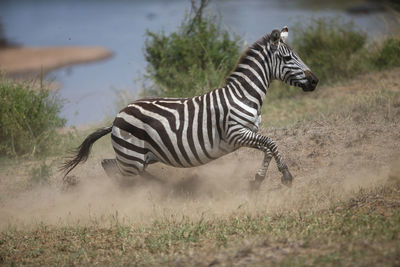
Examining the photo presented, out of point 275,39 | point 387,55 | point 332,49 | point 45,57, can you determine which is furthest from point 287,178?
→ point 45,57

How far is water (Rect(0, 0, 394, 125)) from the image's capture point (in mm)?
18956

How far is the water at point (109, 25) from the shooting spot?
62.2 ft

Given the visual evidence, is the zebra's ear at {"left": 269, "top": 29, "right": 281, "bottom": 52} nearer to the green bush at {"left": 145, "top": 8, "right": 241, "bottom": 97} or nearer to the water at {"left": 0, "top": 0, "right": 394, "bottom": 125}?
the green bush at {"left": 145, "top": 8, "right": 241, "bottom": 97}

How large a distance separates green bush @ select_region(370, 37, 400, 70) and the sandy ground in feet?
61.4

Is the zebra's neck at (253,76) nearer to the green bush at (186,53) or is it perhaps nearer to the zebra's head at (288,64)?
the zebra's head at (288,64)

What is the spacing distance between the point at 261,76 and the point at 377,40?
839 cm

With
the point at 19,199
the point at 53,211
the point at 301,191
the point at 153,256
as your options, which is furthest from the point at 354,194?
the point at 19,199

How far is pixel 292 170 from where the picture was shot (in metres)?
7.36

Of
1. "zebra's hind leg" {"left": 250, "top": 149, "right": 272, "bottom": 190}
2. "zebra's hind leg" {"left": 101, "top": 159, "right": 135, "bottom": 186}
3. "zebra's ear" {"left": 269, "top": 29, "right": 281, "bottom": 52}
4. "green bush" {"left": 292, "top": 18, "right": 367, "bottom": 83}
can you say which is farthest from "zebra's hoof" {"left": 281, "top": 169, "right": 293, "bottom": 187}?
"green bush" {"left": 292, "top": 18, "right": 367, "bottom": 83}

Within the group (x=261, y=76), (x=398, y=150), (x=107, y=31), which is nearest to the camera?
(x=261, y=76)

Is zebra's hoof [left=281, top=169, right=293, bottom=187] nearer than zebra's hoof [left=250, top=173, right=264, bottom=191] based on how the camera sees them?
Yes

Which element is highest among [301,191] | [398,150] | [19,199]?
[398,150]

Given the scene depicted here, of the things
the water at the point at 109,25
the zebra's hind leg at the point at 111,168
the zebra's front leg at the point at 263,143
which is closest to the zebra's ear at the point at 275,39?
the zebra's front leg at the point at 263,143

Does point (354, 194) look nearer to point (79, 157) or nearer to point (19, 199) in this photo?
point (79, 157)
